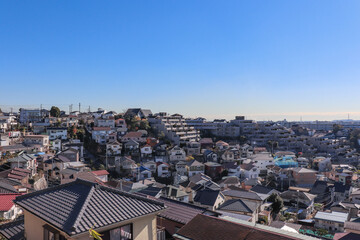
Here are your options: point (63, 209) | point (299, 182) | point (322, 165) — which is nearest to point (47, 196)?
point (63, 209)

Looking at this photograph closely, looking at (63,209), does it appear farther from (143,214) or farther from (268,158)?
(268,158)

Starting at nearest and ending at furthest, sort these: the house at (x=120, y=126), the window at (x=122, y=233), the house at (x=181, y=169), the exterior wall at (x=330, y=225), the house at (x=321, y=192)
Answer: the window at (x=122, y=233)
the exterior wall at (x=330, y=225)
the house at (x=321, y=192)
the house at (x=181, y=169)
the house at (x=120, y=126)

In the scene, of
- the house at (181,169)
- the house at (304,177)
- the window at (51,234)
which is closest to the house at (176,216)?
the window at (51,234)

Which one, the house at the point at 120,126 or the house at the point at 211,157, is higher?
the house at the point at 120,126

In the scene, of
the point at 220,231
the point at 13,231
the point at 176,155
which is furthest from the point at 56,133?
the point at 220,231

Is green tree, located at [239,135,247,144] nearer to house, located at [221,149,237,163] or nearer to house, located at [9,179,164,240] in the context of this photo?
house, located at [221,149,237,163]

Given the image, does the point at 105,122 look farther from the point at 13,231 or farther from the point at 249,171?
the point at 13,231

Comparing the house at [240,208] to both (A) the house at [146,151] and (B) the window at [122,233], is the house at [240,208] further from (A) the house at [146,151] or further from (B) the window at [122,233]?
(A) the house at [146,151]
